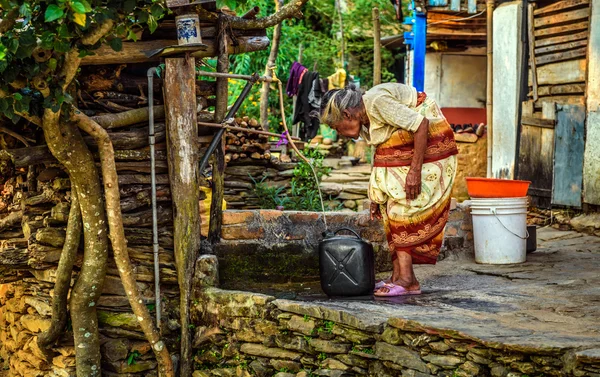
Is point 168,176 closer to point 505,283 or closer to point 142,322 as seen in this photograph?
point 142,322

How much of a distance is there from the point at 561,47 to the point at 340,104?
500cm

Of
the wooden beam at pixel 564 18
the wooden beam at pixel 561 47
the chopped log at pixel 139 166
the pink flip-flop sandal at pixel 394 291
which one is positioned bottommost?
the pink flip-flop sandal at pixel 394 291

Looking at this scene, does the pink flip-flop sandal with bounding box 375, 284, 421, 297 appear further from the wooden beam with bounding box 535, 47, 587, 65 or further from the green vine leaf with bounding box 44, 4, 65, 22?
the wooden beam with bounding box 535, 47, 587, 65

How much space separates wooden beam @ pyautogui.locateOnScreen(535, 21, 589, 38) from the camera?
962cm

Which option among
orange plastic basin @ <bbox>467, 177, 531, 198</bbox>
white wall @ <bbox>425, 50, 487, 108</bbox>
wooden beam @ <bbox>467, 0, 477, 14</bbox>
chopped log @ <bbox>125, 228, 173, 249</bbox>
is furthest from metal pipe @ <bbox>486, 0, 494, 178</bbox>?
chopped log @ <bbox>125, 228, 173, 249</bbox>

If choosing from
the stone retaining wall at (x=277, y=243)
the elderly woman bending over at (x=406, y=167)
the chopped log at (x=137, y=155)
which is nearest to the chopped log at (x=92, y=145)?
the chopped log at (x=137, y=155)

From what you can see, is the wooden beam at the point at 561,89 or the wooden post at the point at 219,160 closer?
the wooden post at the point at 219,160

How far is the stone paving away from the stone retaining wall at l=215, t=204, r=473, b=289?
670 millimetres

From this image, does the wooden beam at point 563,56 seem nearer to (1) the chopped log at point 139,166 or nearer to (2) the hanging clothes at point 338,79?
(2) the hanging clothes at point 338,79

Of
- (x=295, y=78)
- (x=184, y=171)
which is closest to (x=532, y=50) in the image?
→ (x=295, y=78)

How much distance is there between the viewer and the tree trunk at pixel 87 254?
594 cm

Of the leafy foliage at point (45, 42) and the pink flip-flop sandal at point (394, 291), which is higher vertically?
the leafy foliage at point (45, 42)

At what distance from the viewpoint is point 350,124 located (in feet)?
19.5

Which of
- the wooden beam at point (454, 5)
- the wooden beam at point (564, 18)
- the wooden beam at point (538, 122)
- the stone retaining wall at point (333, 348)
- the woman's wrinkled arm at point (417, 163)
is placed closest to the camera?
the stone retaining wall at point (333, 348)
